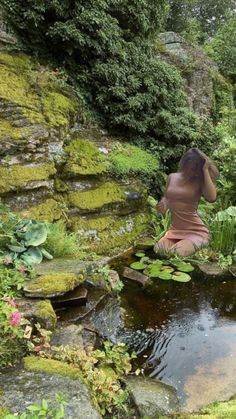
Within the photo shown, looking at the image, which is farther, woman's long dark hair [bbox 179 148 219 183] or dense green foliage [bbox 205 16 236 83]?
dense green foliage [bbox 205 16 236 83]

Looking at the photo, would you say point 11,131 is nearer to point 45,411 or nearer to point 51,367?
point 51,367

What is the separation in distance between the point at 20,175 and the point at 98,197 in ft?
4.46

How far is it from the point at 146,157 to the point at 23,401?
5698 millimetres

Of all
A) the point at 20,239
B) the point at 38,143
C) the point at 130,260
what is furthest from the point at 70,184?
the point at 20,239

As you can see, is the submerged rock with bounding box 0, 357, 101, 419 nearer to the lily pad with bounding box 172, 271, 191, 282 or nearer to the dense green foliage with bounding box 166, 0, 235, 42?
the lily pad with bounding box 172, 271, 191, 282

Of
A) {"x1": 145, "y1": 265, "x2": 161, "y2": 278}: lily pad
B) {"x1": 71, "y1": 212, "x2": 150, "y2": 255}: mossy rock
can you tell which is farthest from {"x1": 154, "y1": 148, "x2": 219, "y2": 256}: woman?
{"x1": 71, "y1": 212, "x2": 150, "y2": 255}: mossy rock

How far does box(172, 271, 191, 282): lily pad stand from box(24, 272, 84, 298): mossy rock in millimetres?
1746

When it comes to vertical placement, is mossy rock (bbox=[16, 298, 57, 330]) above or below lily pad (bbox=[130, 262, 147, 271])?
above

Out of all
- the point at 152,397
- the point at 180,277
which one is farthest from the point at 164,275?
the point at 152,397

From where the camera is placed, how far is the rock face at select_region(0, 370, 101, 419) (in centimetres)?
230

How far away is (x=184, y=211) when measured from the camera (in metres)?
2.97

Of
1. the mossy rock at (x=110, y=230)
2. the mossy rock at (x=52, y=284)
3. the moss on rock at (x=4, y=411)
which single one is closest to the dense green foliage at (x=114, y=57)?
the mossy rock at (x=110, y=230)

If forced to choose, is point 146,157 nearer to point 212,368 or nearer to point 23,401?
point 212,368

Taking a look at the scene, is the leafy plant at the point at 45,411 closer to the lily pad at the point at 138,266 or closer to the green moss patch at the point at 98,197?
the lily pad at the point at 138,266
